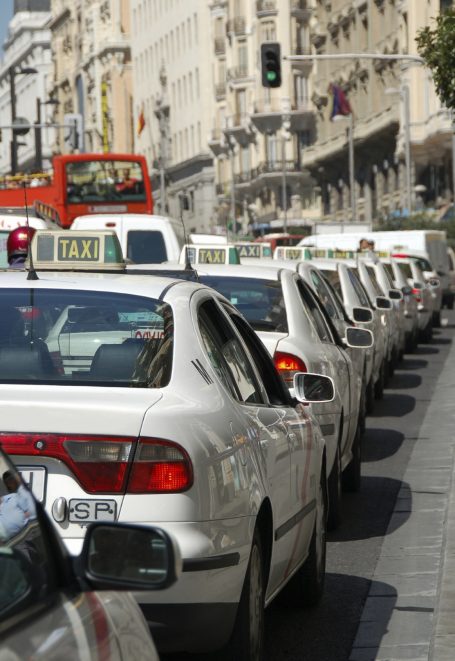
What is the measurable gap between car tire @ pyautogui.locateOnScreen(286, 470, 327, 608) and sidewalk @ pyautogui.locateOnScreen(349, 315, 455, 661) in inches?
9.0

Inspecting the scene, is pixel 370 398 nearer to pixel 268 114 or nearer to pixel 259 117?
pixel 268 114

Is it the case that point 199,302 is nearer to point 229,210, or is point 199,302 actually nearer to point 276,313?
point 276,313

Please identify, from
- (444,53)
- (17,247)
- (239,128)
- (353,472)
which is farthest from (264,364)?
(239,128)

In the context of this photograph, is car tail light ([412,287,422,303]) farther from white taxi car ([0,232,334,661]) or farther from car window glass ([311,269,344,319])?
white taxi car ([0,232,334,661])

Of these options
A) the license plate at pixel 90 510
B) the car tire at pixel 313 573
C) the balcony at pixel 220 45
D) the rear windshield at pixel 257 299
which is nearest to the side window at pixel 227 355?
the license plate at pixel 90 510

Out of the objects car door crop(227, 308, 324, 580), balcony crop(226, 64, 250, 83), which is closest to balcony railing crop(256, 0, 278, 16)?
balcony crop(226, 64, 250, 83)

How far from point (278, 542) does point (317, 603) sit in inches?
62.9

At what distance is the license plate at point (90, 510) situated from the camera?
5070mm

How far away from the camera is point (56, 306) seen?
603 cm

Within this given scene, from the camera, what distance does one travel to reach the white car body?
16.6 ft

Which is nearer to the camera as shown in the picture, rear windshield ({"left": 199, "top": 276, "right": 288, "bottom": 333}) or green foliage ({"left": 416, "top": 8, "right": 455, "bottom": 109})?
rear windshield ({"left": 199, "top": 276, "right": 288, "bottom": 333})

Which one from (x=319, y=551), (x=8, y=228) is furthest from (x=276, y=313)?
(x=8, y=228)

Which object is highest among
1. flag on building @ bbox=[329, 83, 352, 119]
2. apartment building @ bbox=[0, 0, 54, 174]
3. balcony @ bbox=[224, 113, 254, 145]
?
apartment building @ bbox=[0, 0, 54, 174]

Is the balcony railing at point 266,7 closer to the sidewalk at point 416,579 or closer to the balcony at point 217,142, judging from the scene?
the balcony at point 217,142
